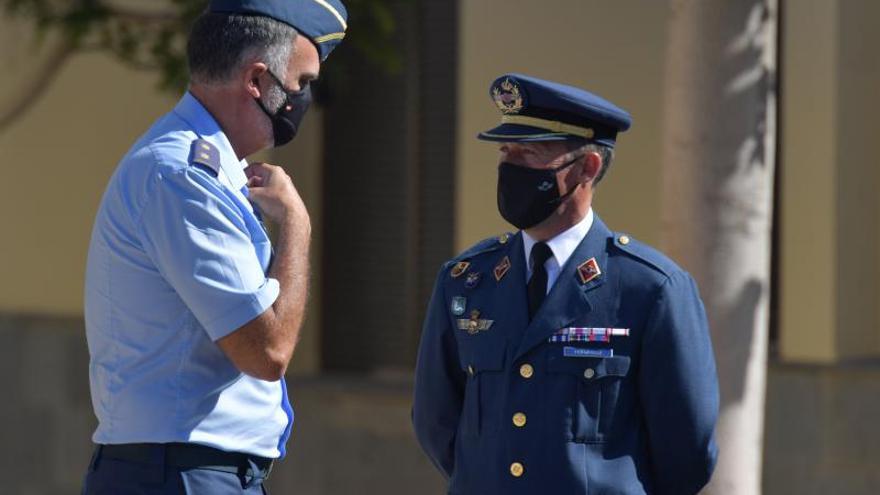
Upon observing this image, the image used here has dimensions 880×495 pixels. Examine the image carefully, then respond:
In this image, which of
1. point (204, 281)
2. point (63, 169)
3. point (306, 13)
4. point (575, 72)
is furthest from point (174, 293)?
point (63, 169)

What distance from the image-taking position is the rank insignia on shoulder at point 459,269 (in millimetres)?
3795

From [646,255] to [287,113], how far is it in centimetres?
83

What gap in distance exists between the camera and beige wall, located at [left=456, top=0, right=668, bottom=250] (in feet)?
23.3

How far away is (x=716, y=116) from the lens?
4570 millimetres

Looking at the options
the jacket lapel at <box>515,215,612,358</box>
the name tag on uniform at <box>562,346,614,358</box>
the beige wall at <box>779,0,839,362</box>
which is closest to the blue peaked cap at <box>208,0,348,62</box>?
the jacket lapel at <box>515,215,612,358</box>

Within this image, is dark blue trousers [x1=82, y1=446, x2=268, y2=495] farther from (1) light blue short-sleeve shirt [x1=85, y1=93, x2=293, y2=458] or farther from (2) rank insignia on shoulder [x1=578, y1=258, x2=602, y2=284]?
(2) rank insignia on shoulder [x1=578, y1=258, x2=602, y2=284]

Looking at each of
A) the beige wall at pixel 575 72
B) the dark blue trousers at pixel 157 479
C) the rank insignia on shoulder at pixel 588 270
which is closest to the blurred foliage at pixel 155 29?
the beige wall at pixel 575 72

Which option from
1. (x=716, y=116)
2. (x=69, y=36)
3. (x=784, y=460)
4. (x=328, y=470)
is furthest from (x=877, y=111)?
(x=69, y=36)

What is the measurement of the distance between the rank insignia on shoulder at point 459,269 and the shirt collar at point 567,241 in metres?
0.17

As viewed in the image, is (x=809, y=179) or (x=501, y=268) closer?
(x=501, y=268)

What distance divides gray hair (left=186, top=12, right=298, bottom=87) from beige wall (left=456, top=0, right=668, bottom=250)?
395 centimetres

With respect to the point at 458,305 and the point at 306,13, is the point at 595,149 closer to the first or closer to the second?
the point at 458,305

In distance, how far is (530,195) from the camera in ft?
11.8

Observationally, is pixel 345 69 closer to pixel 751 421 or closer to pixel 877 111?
pixel 877 111
